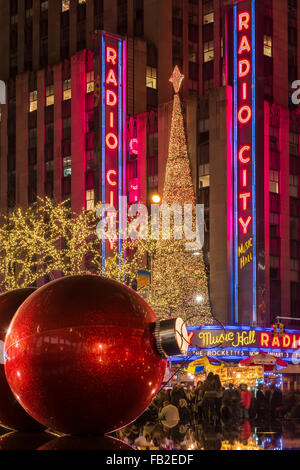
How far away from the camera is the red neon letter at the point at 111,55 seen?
52.4 metres

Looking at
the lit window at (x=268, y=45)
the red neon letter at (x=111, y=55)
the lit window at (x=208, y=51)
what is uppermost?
the lit window at (x=208, y=51)

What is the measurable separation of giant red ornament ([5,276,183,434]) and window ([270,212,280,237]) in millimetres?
42574

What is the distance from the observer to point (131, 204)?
56281mm

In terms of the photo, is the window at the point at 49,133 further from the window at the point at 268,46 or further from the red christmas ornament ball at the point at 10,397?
the red christmas ornament ball at the point at 10,397

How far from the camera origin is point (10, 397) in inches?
469

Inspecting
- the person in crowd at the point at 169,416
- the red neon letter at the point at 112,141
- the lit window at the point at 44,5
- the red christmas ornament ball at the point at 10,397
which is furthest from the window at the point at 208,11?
the red christmas ornament ball at the point at 10,397

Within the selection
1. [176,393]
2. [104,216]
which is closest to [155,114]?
[104,216]

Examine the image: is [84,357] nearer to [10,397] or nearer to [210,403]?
[10,397]

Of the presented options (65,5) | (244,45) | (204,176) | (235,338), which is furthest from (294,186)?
(65,5)

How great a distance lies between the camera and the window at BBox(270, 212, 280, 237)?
52562 mm

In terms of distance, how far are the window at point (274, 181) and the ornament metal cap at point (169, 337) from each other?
43346mm

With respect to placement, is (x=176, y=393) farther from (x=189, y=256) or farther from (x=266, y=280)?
(x=266, y=280)

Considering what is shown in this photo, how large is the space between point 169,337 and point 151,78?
55906 millimetres

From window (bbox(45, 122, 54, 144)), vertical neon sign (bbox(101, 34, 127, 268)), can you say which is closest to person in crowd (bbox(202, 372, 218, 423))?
vertical neon sign (bbox(101, 34, 127, 268))
